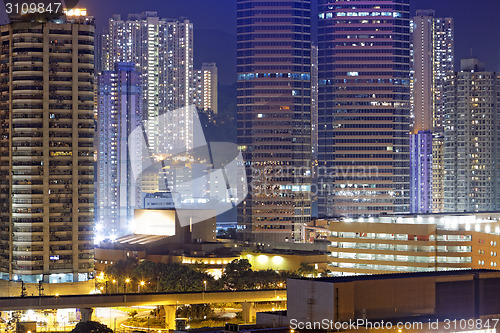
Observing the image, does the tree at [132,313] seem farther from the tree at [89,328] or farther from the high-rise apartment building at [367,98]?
the high-rise apartment building at [367,98]

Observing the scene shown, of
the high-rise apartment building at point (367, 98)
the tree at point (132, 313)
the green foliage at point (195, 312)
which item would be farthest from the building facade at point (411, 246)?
the high-rise apartment building at point (367, 98)

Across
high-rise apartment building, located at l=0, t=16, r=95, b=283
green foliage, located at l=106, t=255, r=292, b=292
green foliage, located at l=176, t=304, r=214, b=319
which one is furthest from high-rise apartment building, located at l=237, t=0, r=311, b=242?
green foliage, located at l=176, t=304, r=214, b=319

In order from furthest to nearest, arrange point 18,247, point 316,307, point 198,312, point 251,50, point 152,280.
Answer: point 251,50 → point 152,280 → point 18,247 → point 198,312 → point 316,307

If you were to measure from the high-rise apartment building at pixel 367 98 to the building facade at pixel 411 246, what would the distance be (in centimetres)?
7476

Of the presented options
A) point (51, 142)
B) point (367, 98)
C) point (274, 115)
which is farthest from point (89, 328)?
point (367, 98)

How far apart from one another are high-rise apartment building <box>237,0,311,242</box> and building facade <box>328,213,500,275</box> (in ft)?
231

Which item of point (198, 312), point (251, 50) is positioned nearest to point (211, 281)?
point (198, 312)

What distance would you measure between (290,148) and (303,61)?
15.5 metres

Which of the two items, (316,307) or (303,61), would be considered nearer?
(316,307)

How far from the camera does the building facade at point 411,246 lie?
10362cm

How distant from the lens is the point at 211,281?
12269cm

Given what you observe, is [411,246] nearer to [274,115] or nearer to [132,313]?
[132,313]

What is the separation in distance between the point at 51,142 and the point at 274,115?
72.1 meters

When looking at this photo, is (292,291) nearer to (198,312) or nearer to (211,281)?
(198,312)
